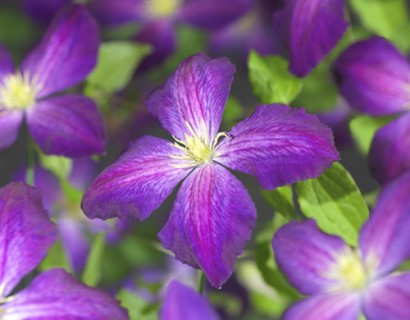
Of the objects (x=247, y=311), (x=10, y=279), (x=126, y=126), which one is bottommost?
(x=247, y=311)

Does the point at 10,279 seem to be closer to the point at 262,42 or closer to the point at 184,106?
the point at 184,106

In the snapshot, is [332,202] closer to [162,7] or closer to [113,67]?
[113,67]

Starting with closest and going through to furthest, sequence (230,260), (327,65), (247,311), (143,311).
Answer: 1. (230,260)
2. (143,311)
3. (327,65)
4. (247,311)

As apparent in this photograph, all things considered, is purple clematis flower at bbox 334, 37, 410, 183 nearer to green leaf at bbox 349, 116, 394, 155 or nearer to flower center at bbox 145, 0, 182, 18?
green leaf at bbox 349, 116, 394, 155

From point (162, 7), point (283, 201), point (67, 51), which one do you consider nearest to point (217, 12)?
point (162, 7)

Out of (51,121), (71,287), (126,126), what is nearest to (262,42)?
(126,126)

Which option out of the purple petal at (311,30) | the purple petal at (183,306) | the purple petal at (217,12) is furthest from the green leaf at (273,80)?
the purple petal at (217,12)

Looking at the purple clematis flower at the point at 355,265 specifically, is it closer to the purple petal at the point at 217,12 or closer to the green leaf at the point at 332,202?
the green leaf at the point at 332,202
